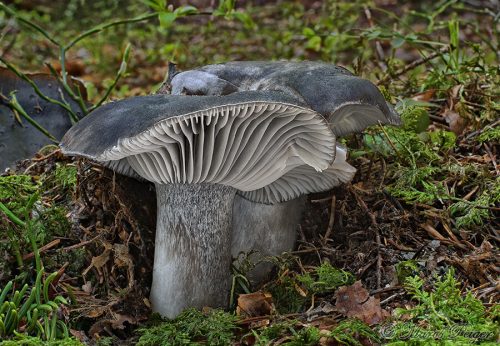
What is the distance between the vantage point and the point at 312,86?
2498 mm

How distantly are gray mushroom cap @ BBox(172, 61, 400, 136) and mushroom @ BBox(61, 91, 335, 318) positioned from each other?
0.17 metres

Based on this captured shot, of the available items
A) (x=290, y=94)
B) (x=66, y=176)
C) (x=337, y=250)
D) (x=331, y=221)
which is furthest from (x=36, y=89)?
(x=337, y=250)

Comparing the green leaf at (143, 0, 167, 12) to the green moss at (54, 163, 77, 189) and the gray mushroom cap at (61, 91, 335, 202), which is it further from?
the gray mushroom cap at (61, 91, 335, 202)

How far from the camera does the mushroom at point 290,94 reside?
2.47 meters

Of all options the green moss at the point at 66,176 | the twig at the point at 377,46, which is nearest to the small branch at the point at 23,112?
the green moss at the point at 66,176

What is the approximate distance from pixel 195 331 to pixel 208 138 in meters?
0.76

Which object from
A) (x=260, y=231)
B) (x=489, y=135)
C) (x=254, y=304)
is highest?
(x=489, y=135)

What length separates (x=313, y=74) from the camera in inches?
102

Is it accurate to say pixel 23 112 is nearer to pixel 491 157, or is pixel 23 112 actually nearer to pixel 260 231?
pixel 260 231

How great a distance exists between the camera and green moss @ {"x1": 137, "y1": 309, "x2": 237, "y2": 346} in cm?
230

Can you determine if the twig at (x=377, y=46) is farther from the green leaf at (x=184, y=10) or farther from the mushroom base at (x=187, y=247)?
the mushroom base at (x=187, y=247)

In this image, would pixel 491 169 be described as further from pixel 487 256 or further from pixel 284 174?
pixel 284 174

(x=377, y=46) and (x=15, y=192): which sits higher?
(x=15, y=192)

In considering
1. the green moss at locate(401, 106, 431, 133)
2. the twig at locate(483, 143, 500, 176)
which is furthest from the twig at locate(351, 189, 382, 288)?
the twig at locate(483, 143, 500, 176)
